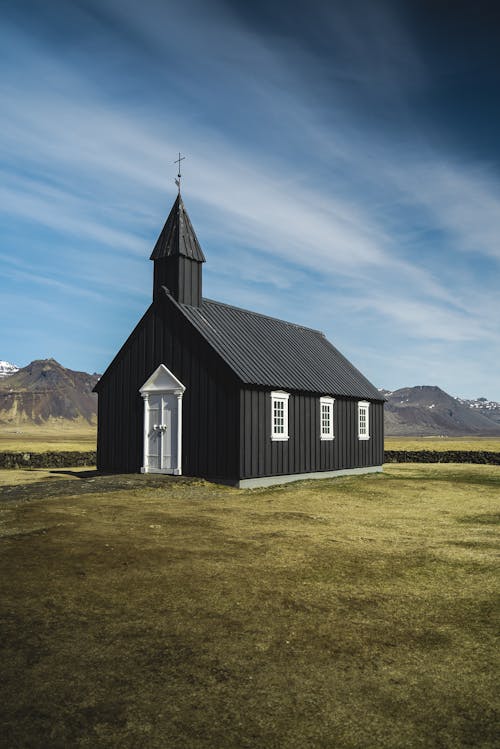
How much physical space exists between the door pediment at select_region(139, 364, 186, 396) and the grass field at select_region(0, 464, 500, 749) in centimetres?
994

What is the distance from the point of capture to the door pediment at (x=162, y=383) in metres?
24.0

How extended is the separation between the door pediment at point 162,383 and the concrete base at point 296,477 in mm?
4314

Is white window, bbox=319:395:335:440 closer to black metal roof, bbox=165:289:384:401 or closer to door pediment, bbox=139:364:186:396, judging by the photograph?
black metal roof, bbox=165:289:384:401

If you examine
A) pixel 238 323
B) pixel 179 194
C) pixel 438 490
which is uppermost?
pixel 179 194

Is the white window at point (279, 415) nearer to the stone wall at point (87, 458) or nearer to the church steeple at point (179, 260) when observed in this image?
the church steeple at point (179, 260)

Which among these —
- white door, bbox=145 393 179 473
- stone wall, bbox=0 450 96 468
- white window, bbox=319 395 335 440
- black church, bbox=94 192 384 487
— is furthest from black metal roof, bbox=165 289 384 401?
stone wall, bbox=0 450 96 468

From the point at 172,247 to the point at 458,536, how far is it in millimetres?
16616

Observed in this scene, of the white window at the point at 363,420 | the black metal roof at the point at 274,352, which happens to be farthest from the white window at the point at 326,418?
the white window at the point at 363,420

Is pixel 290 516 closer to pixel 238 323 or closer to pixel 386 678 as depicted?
pixel 386 678

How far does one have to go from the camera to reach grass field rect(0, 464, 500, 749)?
4.95 metres

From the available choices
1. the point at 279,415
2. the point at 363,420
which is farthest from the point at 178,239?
the point at 363,420

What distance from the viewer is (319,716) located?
200 inches

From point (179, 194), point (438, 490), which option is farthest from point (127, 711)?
point (179, 194)

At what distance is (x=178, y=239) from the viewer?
988 inches
